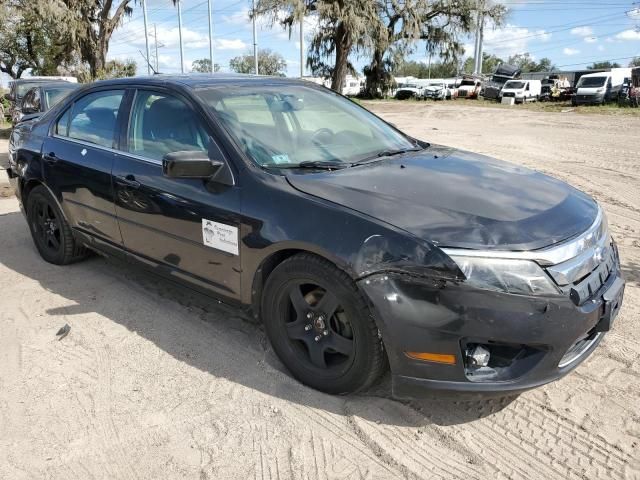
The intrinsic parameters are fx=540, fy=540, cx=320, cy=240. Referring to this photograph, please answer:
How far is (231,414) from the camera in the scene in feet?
9.07

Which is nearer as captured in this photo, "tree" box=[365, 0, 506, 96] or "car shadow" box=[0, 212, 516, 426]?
"car shadow" box=[0, 212, 516, 426]

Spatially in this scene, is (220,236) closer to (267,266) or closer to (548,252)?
(267,266)

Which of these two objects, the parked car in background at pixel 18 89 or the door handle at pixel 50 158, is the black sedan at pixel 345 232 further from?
the parked car in background at pixel 18 89

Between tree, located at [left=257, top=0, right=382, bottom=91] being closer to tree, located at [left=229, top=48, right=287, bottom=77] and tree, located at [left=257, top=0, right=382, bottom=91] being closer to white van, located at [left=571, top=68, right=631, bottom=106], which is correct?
white van, located at [left=571, top=68, right=631, bottom=106]

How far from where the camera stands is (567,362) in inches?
98.8

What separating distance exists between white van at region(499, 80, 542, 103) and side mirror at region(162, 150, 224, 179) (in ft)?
122

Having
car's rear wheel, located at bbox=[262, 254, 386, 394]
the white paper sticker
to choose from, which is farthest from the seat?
car's rear wheel, located at bbox=[262, 254, 386, 394]

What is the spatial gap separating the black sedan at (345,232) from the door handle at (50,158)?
9.4 inches

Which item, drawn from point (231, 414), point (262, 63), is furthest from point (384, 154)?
point (262, 63)

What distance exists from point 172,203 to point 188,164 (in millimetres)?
461

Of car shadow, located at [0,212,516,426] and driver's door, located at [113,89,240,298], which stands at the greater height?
driver's door, located at [113,89,240,298]

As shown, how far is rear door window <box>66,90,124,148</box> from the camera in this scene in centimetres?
396

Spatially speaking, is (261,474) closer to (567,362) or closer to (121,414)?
(121,414)

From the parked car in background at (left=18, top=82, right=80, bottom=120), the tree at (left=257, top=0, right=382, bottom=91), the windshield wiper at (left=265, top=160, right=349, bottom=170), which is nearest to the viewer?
the windshield wiper at (left=265, top=160, right=349, bottom=170)
